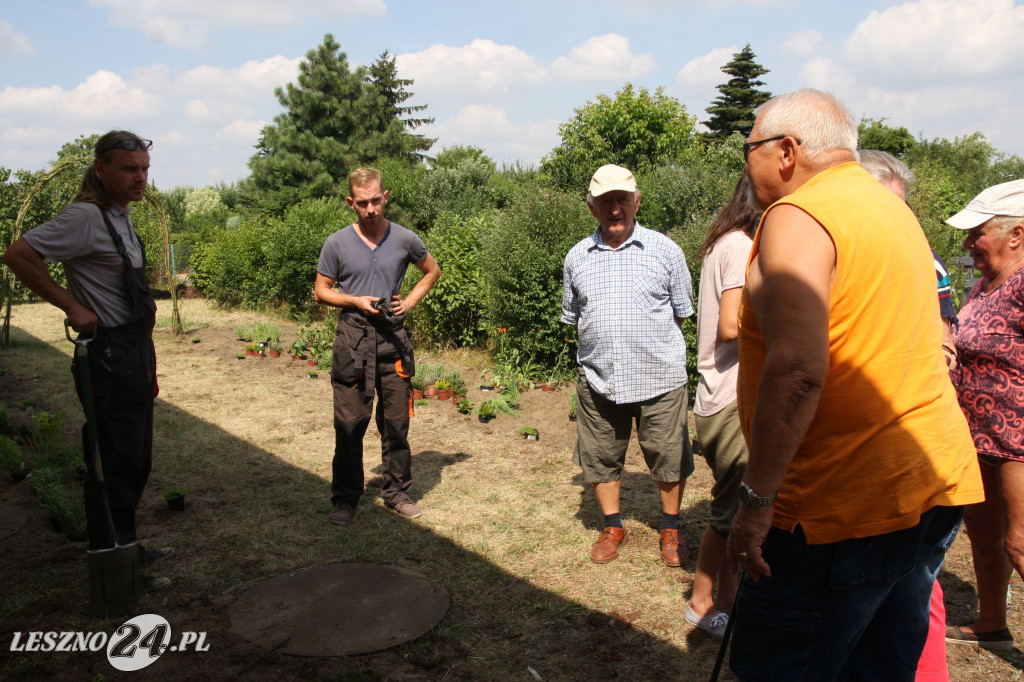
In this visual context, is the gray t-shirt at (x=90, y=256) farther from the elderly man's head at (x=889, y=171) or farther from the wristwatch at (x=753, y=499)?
the elderly man's head at (x=889, y=171)

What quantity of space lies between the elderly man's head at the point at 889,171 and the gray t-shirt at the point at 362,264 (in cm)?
252

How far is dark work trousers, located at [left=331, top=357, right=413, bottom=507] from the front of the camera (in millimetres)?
4336

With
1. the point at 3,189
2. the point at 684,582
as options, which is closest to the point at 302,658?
the point at 684,582

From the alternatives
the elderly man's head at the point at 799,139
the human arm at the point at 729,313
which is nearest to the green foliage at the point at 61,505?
the human arm at the point at 729,313

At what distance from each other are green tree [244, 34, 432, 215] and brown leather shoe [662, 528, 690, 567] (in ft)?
106

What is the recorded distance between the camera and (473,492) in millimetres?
4961

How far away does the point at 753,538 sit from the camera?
173 centimetres

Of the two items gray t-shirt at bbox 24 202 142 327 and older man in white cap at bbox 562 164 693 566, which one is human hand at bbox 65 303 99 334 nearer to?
gray t-shirt at bbox 24 202 142 327

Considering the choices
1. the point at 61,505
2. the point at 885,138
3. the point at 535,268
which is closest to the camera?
the point at 61,505

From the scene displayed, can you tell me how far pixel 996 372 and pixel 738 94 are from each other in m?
43.3

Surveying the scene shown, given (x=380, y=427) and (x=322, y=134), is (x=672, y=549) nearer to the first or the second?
(x=380, y=427)

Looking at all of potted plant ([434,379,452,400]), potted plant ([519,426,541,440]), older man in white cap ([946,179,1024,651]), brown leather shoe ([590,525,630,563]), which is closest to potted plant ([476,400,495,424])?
potted plant ([519,426,541,440])

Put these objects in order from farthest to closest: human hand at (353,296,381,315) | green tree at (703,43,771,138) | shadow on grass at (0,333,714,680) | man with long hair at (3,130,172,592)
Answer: green tree at (703,43,771,138) → human hand at (353,296,381,315) → man with long hair at (3,130,172,592) → shadow on grass at (0,333,714,680)

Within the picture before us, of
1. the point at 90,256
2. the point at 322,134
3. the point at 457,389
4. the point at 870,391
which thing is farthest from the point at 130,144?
the point at 322,134
